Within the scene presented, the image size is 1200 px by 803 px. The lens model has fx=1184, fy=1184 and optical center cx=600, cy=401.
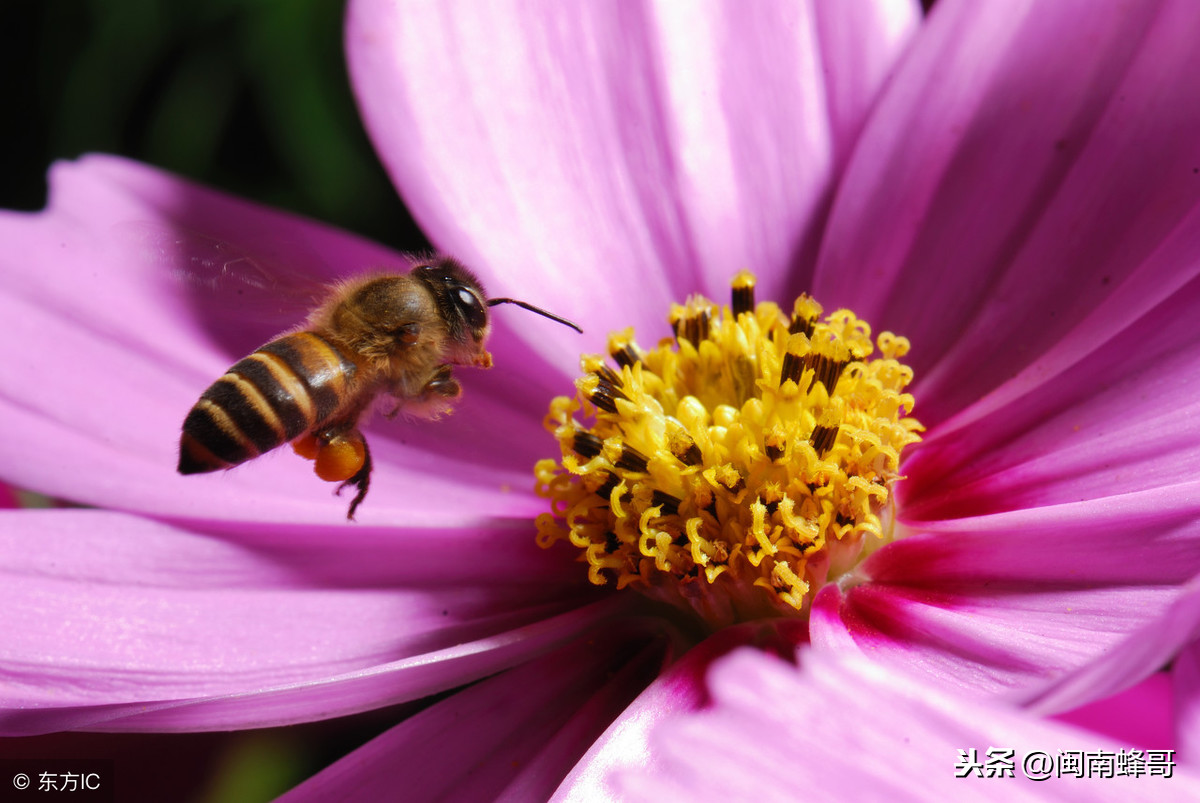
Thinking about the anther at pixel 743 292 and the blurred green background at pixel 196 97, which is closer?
the anther at pixel 743 292

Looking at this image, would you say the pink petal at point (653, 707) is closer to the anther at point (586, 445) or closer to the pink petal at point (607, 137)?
the anther at point (586, 445)

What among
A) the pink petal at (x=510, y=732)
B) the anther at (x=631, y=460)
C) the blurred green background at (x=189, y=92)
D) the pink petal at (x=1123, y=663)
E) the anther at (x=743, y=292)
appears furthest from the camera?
the blurred green background at (x=189, y=92)

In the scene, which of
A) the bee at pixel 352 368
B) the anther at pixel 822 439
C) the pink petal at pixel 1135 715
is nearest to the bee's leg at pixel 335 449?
the bee at pixel 352 368

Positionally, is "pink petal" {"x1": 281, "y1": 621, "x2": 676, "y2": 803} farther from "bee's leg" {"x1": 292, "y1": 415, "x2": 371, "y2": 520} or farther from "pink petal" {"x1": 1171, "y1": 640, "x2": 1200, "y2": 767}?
"pink petal" {"x1": 1171, "y1": 640, "x2": 1200, "y2": 767}

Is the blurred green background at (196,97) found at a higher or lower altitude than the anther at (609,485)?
higher

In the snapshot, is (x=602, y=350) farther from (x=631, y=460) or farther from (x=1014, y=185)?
(x=1014, y=185)

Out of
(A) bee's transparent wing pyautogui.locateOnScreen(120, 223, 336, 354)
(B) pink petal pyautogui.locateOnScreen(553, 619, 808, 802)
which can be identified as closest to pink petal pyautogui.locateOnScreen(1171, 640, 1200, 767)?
(B) pink petal pyautogui.locateOnScreen(553, 619, 808, 802)

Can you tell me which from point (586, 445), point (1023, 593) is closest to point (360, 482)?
point (586, 445)

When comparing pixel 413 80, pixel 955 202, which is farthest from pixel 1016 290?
pixel 413 80
